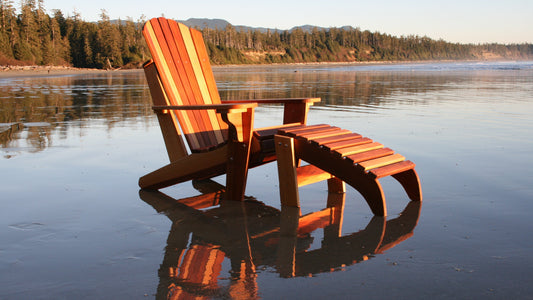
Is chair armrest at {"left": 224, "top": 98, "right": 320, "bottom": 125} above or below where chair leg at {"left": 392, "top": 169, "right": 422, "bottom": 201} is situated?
above

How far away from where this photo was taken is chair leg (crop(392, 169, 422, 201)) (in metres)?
3.18

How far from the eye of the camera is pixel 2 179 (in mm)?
3799

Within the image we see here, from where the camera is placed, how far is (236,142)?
319 cm

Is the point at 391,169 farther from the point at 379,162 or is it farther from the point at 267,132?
the point at 267,132

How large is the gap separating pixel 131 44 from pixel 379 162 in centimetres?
7432

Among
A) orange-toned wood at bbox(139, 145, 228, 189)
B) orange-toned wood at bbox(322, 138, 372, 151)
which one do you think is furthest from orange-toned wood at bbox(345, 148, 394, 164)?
orange-toned wood at bbox(139, 145, 228, 189)

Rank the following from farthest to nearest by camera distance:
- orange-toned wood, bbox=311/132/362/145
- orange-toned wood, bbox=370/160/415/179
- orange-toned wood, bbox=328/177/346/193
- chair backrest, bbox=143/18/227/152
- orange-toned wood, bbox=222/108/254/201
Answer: chair backrest, bbox=143/18/227/152 → orange-toned wood, bbox=328/177/346/193 → orange-toned wood, bbox=222/108/254/201 → orange-toned wood, bbox=311/132/362/145 → orange-toned wood, bbox=370/160/415/179

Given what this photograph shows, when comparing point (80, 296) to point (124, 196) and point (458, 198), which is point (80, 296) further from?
point (458, 198)

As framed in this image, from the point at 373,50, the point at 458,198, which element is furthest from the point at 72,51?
the point at 373,50

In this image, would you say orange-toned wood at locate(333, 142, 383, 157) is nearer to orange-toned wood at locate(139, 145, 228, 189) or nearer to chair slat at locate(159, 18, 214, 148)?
orange-toned wood at locate(139, 145, 228, 189)

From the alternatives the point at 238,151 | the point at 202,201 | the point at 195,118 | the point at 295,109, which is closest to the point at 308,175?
the point at 238,151

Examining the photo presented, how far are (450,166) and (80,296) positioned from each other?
3450 mm

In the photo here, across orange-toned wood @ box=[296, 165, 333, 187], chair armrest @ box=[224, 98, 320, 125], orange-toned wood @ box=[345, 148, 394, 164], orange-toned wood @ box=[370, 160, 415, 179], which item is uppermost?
chair armrest @ box=[224, 98, 320, 125]

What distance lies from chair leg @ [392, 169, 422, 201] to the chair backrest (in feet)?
5.08
